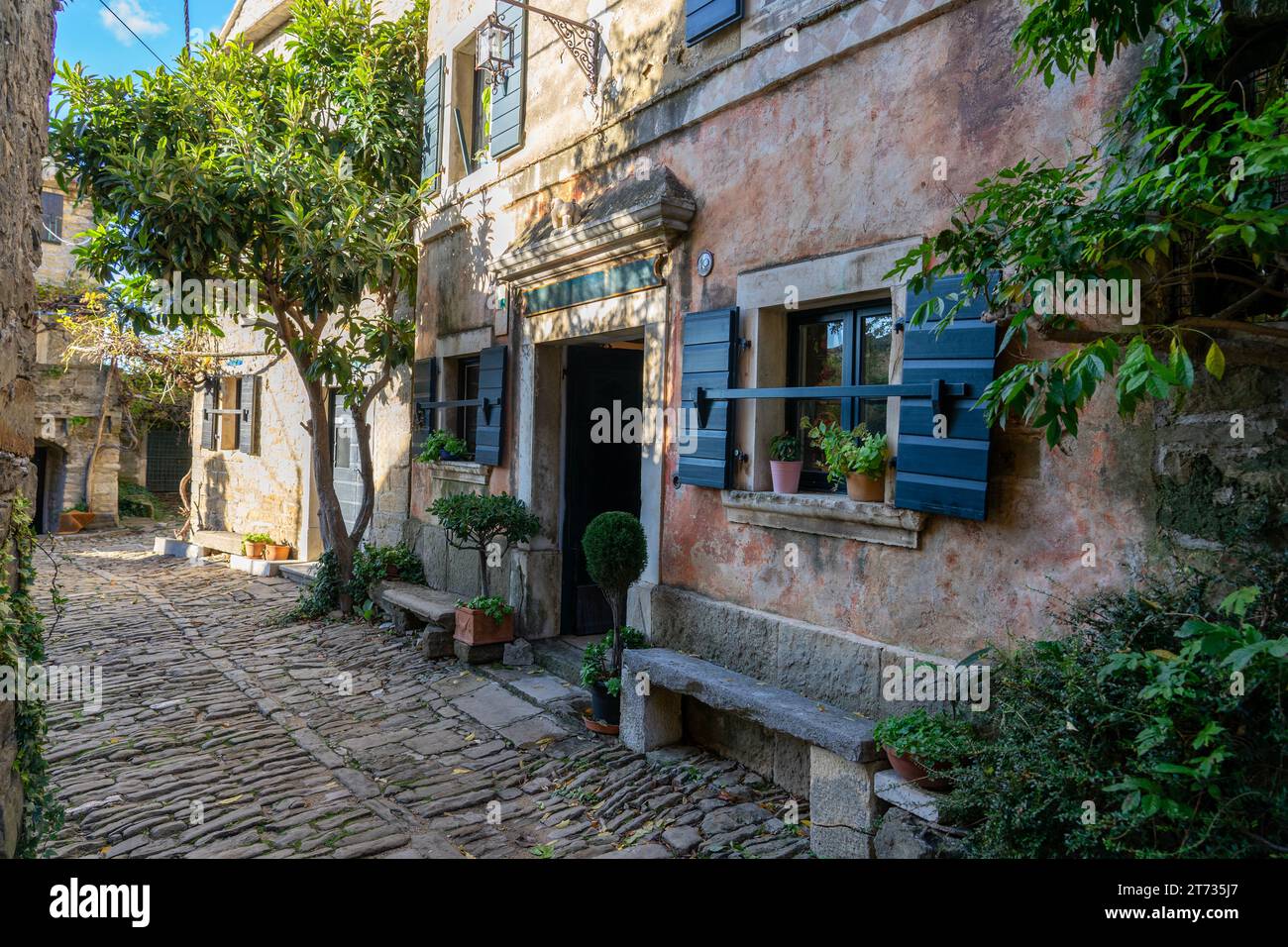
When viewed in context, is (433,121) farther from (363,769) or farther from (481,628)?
(363,769)

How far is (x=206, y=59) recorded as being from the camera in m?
9.55

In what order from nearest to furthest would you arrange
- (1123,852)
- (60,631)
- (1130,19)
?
(1123,852)
(1130,19)
(60,631)

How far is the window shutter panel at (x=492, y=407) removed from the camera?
769 centimetres

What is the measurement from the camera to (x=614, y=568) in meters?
5.52

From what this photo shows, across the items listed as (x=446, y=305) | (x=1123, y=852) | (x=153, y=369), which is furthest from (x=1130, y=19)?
(x=153, y=369)

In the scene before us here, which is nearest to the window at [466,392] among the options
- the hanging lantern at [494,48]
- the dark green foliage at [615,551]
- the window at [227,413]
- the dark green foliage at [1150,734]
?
the hanging lantern at [494,48]

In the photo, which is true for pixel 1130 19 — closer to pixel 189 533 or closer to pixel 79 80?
pixel 79 80

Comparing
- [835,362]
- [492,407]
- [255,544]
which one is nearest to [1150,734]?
[835,362]

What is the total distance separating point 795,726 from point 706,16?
448cm

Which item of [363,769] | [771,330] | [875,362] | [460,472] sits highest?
[771,330]

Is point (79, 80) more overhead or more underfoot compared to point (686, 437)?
more overhead

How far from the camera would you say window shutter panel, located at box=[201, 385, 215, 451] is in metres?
15.8

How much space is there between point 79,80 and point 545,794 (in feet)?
29.3

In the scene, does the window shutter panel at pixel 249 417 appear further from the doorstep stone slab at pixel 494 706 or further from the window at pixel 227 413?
the doorstep stone slab at pixel 494 706
